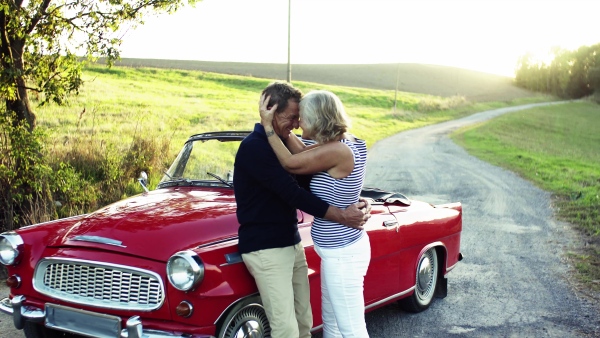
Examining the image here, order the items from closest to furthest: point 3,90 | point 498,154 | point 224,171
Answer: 1. point 224,171
2. point 3,90
3. point 498,154

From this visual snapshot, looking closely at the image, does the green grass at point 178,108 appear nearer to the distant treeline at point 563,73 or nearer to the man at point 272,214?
the man at point 272,214

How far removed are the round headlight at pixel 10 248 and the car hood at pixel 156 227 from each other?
0.85 feet

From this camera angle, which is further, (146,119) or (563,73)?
(563,73)

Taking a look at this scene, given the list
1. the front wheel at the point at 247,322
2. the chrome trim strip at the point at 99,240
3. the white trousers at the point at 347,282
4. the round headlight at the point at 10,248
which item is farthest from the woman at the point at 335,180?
the round headlight at the point at 10,248

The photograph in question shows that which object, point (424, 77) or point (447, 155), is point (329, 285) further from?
point (424, 77)

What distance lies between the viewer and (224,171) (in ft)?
16.4

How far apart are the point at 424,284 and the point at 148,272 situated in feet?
9.96

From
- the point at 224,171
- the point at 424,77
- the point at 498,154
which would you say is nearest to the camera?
the point at 224,171

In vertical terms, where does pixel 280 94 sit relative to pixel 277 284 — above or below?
above

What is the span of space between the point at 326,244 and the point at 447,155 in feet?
62.3

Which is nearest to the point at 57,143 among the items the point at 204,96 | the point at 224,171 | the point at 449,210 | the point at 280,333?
the point at 224,171

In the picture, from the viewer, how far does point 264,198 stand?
11.0 feet

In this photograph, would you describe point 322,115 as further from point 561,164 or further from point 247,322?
point 561,164

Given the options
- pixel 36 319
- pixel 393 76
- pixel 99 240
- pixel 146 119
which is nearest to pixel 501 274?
pixel 99 240
